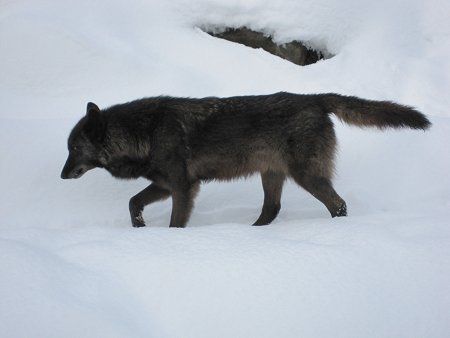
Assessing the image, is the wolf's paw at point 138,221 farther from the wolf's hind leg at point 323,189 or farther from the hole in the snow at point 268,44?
the hole in the snow at point 268,44

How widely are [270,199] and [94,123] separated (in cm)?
181

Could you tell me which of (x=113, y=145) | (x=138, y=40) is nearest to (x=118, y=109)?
(x=113, y=145)

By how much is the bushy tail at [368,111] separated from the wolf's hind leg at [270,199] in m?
Answer: 0.87

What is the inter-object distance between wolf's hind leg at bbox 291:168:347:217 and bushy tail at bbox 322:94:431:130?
23.5 inches

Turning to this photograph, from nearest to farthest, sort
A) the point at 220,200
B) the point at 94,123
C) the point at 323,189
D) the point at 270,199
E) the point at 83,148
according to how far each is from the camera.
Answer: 1. the point at 323,189
2. the point at 94,123
3. the point at 83,148
4. the point at 270,199
5. the point at 220,200

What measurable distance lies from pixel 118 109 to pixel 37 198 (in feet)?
3.90

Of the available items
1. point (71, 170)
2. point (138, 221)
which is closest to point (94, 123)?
point (71, 170)

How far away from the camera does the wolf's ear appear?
16.0 feet

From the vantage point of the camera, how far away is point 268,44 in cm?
791

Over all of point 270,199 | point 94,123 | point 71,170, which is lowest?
point 71,170

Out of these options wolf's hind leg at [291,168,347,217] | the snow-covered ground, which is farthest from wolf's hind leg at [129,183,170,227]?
wolf's hind leg at [291,168,347,217]

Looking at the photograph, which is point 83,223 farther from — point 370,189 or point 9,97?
point 370,189

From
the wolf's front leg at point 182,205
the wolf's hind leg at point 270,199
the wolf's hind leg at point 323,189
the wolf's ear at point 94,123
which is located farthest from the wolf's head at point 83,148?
the wolf's hind leg at point 323,189

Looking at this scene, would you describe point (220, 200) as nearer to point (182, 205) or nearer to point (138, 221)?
point (182, 205)
